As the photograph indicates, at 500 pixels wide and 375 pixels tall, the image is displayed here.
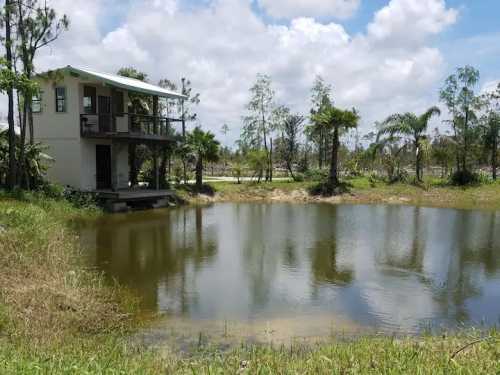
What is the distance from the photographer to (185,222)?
1950 cm

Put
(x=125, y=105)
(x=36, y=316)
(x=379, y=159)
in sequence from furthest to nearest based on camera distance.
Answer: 1. (x=379, y=159)
2. (x=125, y=105)
3. (x=36, y=316)

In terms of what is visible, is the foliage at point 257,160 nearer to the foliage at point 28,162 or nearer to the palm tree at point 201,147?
the palm tree at point 201,147

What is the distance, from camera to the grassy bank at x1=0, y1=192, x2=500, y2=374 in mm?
4801

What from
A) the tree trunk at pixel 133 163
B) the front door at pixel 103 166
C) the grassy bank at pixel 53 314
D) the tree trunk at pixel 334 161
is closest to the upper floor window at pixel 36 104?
the front door at pixel 103 166

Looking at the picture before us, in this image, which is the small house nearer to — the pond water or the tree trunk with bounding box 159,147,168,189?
the tree trunk with bounding box 159,147,168,189

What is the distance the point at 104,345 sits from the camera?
6086 mm

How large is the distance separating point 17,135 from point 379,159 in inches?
911

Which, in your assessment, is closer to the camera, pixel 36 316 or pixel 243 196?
pixel 36 316

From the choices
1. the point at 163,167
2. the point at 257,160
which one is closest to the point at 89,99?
the point at 163,167

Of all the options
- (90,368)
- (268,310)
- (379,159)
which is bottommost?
(268,310)

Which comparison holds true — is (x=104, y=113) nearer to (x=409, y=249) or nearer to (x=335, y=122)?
(x=335, y=122)

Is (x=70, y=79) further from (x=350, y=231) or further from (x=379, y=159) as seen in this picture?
(x=379, y=159)

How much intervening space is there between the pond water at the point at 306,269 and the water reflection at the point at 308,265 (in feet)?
0.10

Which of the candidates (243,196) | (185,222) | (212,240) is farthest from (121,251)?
(243,196)
